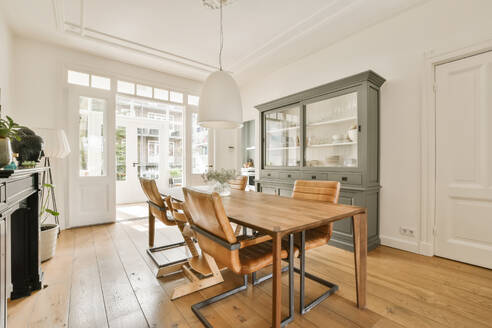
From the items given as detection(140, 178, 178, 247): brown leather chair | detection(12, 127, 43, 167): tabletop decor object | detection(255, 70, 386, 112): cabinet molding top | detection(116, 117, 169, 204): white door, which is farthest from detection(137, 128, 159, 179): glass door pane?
detection(12, 127, 43, 167): tabletop decor object


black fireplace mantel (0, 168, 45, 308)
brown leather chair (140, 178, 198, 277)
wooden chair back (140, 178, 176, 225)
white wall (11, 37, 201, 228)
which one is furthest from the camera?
white wall (11, 37, 201, 228)

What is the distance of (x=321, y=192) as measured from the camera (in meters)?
2.05

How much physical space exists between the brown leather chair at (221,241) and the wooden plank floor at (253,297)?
210 millimetres

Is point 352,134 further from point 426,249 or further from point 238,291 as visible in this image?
point 238,291

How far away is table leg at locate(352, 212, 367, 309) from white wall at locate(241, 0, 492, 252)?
1481 millimetres

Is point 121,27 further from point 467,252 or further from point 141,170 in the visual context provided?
point 467,252

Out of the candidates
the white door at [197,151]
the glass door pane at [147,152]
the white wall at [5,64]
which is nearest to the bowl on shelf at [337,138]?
the white door at [197,151]

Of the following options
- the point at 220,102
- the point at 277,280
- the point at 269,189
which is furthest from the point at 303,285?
the point at 269,189

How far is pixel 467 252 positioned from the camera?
2.29 m

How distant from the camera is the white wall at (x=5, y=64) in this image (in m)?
2.71

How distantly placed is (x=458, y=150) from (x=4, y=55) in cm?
528

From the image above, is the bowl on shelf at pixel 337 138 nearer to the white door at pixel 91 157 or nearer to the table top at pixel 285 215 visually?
the table top at pixel 285 215

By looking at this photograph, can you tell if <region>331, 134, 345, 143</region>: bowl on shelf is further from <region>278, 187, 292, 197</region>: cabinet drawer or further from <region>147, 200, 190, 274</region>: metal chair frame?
<region>147, 200, 190, 274</region>: metal chair frame

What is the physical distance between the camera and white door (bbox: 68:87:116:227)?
3635 mm
